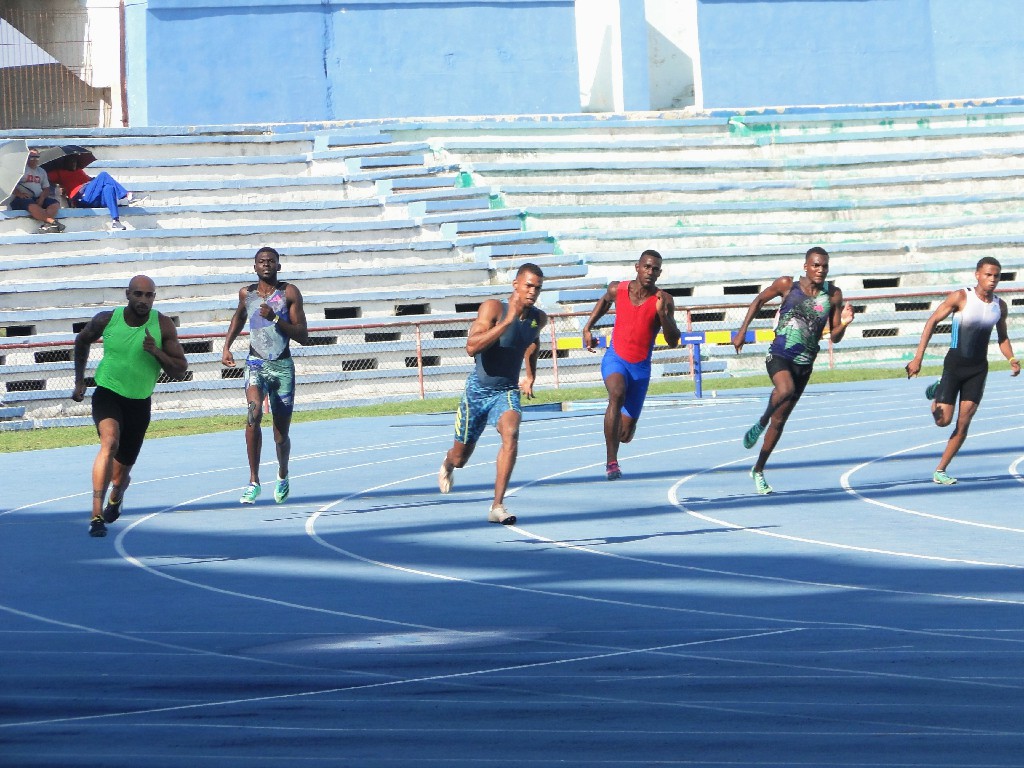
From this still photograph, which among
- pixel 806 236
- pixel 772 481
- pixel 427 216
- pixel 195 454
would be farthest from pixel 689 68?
pixel 772 481

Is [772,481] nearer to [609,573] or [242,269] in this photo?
[609,573]

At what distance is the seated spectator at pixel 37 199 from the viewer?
26.5 meters

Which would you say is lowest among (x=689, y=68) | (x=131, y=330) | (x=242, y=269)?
(x=131, y=330)

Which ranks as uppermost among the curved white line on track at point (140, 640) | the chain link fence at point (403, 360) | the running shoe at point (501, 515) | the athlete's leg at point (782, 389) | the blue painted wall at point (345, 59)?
the blue painted wall at point (345, 59)

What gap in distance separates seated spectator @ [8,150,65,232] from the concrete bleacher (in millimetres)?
274

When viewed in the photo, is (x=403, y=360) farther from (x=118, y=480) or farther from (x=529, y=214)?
(x=118, y=480)

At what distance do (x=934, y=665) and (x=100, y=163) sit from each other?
79.3 ft

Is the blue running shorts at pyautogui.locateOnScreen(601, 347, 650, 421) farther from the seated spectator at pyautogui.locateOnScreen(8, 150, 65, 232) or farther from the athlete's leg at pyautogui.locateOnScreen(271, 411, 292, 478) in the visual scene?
the seated spectator at pyautogui.locateOnScreen(8, 150, 65, 232)

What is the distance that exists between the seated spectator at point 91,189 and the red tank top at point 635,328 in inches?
594

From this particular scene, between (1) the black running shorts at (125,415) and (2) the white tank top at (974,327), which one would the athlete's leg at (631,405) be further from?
(1) the black running shorts at (125,415)

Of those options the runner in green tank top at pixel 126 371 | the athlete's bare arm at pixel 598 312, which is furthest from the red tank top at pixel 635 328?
the runner in green tank top at pixel 126 371

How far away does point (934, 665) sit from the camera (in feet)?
21.2

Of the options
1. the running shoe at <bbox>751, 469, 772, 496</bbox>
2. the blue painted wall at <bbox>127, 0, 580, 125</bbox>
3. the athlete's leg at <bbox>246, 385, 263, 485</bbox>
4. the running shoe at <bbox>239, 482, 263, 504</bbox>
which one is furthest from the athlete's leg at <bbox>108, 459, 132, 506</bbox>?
the blue painted wall at <bbox>127, 0, 580, 125</bbox>

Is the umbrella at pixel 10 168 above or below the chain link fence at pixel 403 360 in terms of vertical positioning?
above
